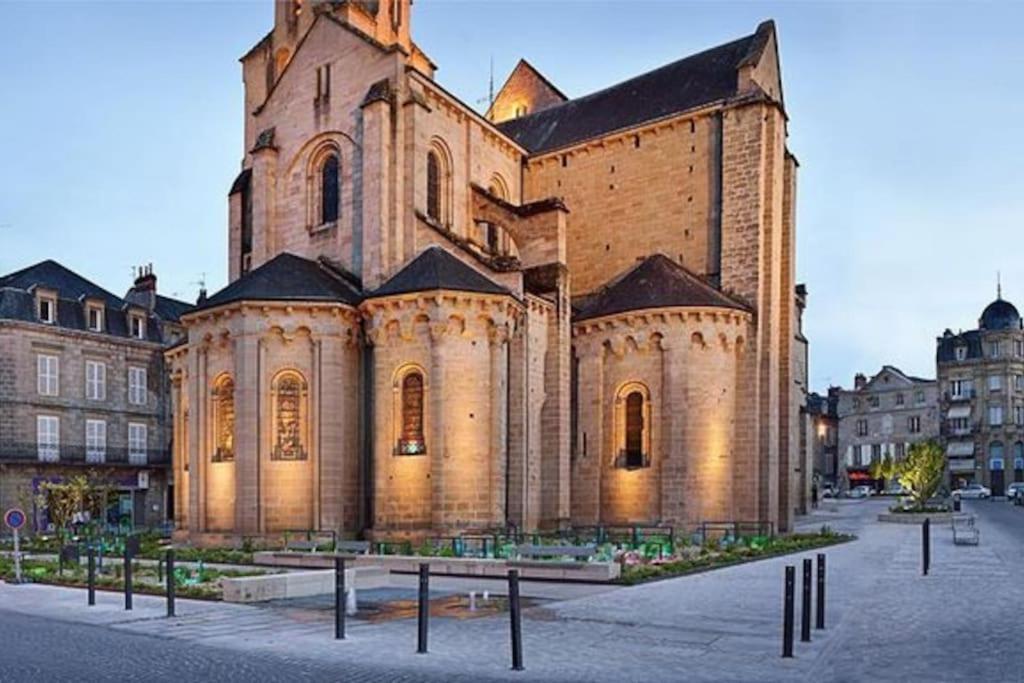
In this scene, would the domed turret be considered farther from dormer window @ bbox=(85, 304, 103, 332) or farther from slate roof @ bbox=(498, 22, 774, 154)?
dormer window @ bbox=(85, 304, 103, 332)

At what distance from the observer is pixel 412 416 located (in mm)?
24875

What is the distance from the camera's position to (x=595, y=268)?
33.8 metres

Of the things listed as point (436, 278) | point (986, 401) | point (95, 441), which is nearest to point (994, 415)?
point (986, 401)

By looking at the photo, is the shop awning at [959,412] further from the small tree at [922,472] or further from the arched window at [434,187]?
the arched window at [434,187]

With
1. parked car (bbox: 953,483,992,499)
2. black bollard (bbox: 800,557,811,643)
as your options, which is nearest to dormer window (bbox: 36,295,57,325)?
black bollard (bbox: 800,557,811,643)

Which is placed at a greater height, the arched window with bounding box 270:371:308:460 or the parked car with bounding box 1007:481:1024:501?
the arched window with bounding box 270:371:308:460

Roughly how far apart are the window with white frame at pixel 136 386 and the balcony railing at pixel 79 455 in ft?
7.32

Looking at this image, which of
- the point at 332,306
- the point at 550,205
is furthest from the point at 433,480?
the point at 550,205

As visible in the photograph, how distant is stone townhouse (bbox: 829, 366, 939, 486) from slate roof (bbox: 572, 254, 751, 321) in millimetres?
60508

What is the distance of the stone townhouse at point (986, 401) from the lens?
75.6 m

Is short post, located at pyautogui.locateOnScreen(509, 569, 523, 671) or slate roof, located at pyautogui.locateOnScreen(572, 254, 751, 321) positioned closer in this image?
short post, located at pyautogui.locateOnScreen(509, 569, 523, 671)

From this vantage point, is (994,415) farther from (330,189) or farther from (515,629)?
(515,629)

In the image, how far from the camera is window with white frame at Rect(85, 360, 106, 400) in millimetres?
38656

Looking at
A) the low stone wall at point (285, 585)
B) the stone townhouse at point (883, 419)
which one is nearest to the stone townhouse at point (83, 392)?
the low stone wall at point (285, 585)
